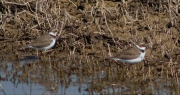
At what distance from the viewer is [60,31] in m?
12.9

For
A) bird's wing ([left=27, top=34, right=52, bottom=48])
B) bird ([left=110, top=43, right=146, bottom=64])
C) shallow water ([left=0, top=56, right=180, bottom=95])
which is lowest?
shallow water ([left=0, top=56, right=180, bottom=95])

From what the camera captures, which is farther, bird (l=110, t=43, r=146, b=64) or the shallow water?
bird (l=110, t=43, r=146, b=64)

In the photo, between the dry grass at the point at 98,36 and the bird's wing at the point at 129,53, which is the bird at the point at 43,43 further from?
the bird's wing at the point at 129,53

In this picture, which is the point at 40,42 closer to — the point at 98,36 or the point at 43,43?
the point at 43,43

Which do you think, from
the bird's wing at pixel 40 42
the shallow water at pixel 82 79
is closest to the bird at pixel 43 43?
the bird's wing at pixel 40 42

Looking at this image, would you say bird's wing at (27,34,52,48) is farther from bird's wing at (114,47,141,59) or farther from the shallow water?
bird's wing at (114,47,141,59)

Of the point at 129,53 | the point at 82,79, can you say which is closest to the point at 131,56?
the point at 129,53

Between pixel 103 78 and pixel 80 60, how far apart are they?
1.25m

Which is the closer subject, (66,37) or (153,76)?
(153,76)


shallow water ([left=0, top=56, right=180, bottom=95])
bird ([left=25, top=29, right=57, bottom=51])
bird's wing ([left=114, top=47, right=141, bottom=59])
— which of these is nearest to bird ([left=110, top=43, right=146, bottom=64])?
bird's wing ([left=114, top=47, right=141, bottom=59])

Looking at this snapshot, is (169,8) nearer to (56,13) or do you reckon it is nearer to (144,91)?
(56,13)

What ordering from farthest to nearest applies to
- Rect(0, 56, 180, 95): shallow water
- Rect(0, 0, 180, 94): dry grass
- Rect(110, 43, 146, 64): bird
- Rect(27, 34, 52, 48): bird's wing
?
Rect(27, 34, 52, 48): bird's wing, Rect(110, 43, 146, 64): bird, Rect(0, 0, 180, 94): dry grass, Rect(0, 56, 180, 95): shallow water

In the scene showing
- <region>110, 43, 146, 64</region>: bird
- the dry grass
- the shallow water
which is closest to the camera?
the shallow water

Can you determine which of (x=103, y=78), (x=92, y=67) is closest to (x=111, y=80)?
(x=103, y=78)
